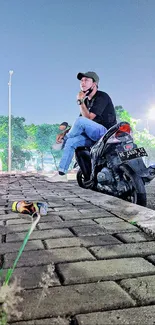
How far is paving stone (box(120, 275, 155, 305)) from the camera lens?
1.56 metres

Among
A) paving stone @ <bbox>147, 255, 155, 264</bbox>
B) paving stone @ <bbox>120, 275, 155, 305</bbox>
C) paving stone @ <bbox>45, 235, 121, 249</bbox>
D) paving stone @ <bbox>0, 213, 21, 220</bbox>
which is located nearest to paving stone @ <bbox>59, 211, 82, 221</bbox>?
paving stone @ <bbox>0, 213, 21, 220</bbox>

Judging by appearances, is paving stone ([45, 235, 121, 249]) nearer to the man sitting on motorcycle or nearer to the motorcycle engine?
the motorcycle engine

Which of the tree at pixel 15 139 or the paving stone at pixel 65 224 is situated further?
the tree at pixel 15 139

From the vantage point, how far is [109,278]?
6.03ft

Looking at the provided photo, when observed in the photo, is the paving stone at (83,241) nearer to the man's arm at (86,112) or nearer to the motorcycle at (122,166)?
the motorcycle at (122,166)

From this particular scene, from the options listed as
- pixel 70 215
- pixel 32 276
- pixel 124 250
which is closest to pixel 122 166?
pixel 70 215

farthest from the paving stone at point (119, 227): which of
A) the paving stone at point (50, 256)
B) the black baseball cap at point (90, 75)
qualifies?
the black baseball cap at point (90, 75)

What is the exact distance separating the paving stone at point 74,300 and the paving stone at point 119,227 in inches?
47.4

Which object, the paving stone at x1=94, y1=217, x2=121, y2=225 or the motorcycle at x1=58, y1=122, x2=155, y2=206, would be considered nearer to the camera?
the paving stone at x1=94, y1=217, x2=121, y2=225

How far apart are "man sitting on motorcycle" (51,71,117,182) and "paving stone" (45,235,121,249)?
3.42 metres

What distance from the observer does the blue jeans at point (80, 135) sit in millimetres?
5988

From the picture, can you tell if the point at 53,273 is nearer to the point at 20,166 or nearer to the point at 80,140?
the point at 80,140

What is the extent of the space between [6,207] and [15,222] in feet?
3.48

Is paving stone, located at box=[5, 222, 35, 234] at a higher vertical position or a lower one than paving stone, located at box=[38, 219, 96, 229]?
lower
